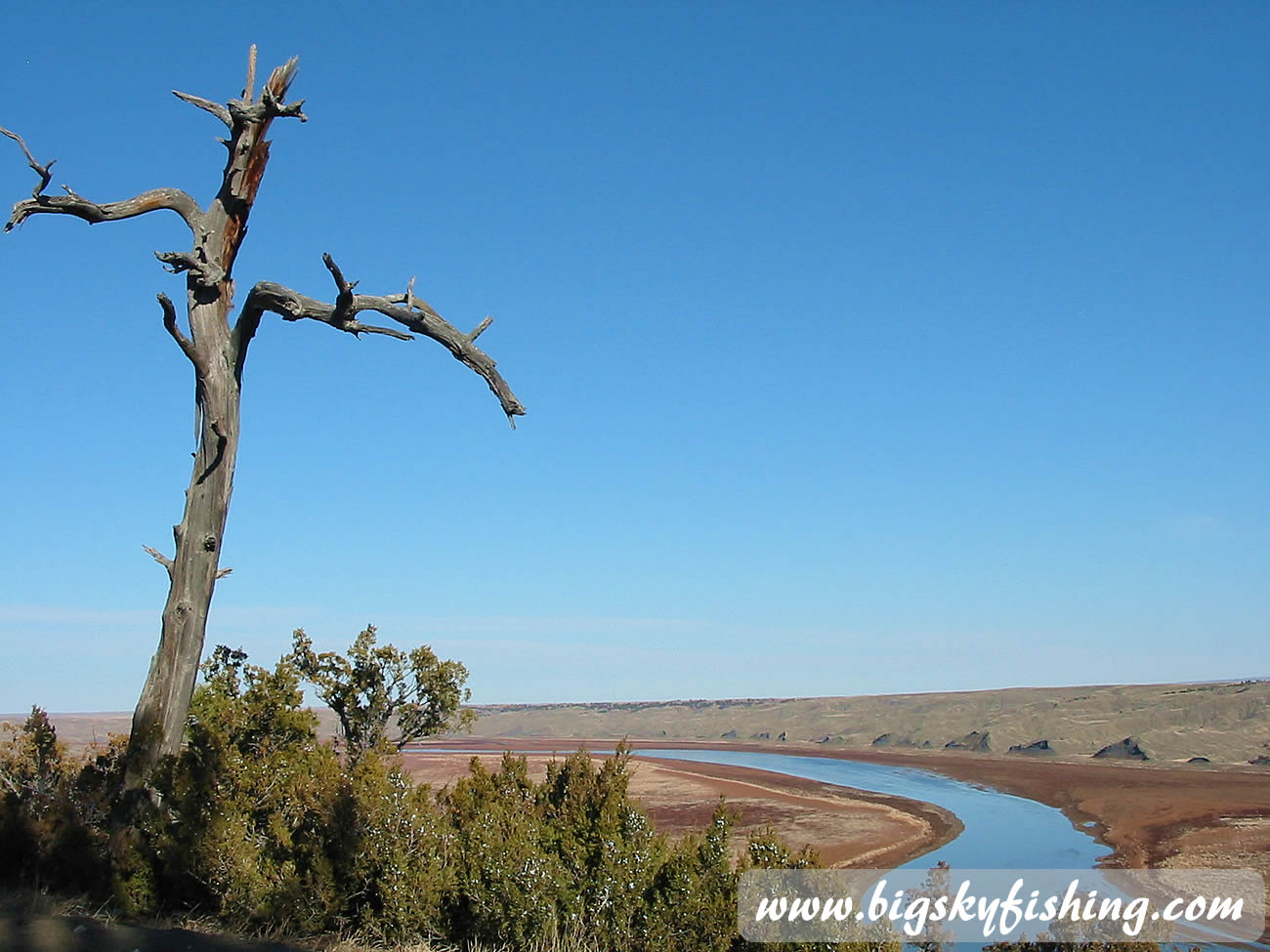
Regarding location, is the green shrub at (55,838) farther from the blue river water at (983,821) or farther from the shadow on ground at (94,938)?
the blue river water at (983,821)

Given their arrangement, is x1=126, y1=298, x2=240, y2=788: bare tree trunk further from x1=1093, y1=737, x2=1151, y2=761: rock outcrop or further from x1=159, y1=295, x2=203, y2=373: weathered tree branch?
x1=1093, y1=737, x2=1151, y2=761: rock outcrop

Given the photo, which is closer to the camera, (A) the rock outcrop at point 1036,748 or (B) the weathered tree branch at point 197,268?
(B) the weathered tree branch at point 197,268

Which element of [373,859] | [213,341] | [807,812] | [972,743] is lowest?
[972,743]

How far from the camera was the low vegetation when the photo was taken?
24.9 feet

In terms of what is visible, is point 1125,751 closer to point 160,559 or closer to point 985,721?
point 985,721

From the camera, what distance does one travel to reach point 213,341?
346 inches

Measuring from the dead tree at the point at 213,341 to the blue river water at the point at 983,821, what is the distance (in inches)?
828

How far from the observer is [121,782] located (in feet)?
27.6

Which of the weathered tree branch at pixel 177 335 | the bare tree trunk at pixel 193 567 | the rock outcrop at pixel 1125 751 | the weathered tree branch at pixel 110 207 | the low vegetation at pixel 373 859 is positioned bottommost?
the rock outcrop at pixel 1125 751

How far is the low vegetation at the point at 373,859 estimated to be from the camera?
7.59m

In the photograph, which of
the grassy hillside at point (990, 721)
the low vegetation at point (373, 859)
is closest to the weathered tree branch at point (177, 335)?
the low vegetation at point (373, 859)

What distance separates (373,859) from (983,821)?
3088 centimetres

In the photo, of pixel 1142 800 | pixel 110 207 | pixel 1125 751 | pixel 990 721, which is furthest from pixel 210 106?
pixel 990 721

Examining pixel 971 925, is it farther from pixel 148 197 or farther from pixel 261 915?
pixel 148 197
